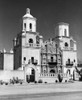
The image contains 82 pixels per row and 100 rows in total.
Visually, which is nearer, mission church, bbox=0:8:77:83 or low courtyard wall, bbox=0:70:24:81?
low courtyard wall, bbox=0:70:24:81

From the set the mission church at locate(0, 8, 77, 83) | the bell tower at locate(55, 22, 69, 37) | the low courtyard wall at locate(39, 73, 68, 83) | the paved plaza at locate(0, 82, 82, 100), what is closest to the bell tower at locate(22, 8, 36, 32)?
the mission church at locate(0, 8, 77, 83)

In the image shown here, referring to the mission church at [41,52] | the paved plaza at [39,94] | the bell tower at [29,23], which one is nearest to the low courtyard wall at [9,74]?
the mission church at [41,52]

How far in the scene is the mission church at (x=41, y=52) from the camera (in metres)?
53.2

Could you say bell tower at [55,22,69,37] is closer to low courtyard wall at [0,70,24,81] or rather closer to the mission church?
the mission church

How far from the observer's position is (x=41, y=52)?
182ft

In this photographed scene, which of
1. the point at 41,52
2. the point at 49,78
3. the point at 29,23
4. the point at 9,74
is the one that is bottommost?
the point at 49,78

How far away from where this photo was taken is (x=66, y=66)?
57562mm

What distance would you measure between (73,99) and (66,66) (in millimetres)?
41891

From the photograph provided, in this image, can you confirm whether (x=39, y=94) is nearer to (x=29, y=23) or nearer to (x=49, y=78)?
(x=49, y=78)

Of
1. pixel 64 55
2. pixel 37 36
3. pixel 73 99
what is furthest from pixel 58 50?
pixel 73 99

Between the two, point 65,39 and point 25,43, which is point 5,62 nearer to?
point 25,43

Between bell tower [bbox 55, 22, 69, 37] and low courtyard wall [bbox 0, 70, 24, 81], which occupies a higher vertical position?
bell tower [bbox 55, 22, 69, 37]

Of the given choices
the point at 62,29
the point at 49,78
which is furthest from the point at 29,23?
the point at 49,78

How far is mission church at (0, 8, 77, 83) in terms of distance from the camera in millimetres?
53250
